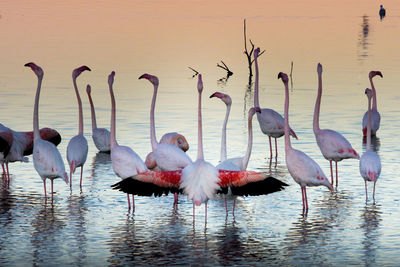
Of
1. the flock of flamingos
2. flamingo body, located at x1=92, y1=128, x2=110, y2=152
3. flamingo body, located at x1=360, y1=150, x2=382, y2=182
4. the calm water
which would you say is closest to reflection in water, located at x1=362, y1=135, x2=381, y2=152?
the calm water

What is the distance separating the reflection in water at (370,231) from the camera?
29.2 ft

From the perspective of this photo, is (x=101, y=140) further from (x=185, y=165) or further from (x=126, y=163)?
(x=126, y=163)

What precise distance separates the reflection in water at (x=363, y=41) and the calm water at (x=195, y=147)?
158 millimetres

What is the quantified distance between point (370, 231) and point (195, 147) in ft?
18.1

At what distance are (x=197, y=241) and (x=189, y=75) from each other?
18.6 metres

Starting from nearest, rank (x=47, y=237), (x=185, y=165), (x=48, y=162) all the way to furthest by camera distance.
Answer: (x=47, y=237) < (x=48, y=162) < (x=185, y=165)

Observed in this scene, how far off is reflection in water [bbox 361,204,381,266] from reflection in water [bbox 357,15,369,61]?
23106 millimetres

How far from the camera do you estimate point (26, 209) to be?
430 inches

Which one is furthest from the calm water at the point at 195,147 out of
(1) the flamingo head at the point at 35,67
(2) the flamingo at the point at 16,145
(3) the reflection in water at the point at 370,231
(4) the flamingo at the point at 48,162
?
(1) the flamingo head at the point at 35,67

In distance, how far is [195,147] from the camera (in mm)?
14930

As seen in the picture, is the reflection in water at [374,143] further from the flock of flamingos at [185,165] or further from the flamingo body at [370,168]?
the flamingo body at [370,168]

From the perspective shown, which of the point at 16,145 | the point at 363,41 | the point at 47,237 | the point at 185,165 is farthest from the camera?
the point at 363,41

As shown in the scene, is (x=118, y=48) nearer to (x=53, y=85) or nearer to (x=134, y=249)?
(x=53, y=85)

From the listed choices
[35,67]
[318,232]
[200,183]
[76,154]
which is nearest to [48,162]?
[76,154]
